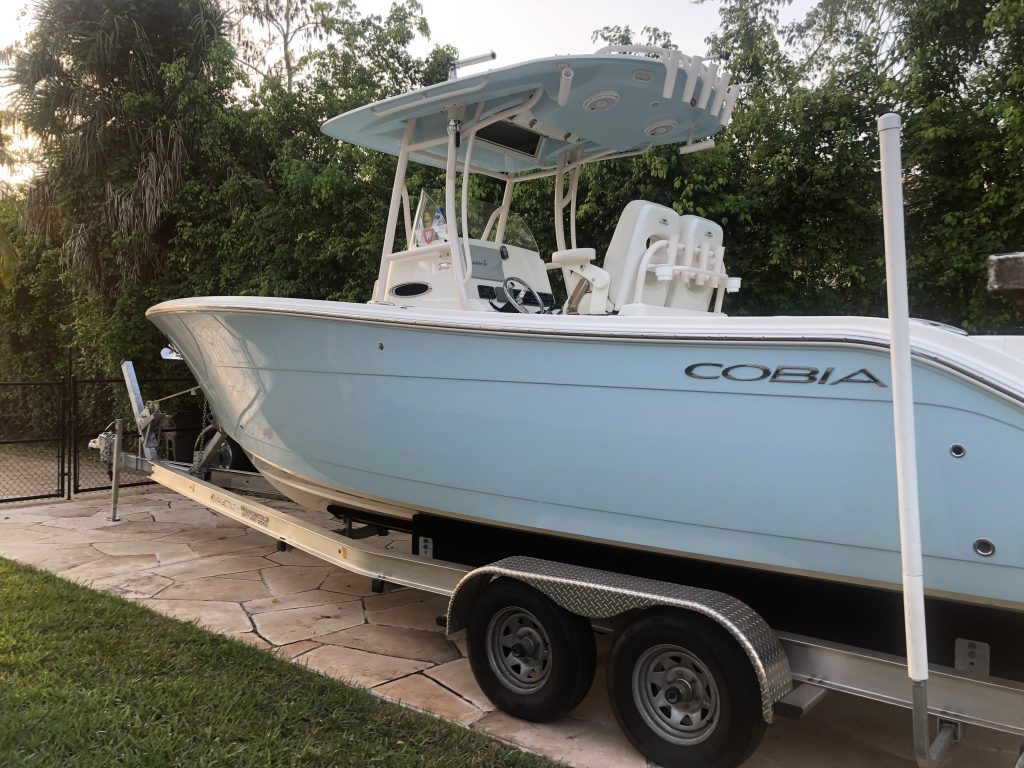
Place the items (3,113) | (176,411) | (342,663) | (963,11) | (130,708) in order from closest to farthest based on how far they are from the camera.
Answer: (130,708) < (342,663) < (963,11) < (176,411) < (3,113)

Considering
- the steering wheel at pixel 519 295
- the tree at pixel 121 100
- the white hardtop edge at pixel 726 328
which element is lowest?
the white hardtop edge at pixel 726 328

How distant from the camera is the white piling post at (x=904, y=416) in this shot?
188cm

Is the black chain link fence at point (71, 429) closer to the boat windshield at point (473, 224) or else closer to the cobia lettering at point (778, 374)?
the boat windshield at point (473, 224)

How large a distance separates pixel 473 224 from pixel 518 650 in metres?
2.37

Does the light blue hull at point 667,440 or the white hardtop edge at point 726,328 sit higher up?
the white hardtop edge at point 726,328

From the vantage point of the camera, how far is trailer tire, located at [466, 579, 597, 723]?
2.98 meters

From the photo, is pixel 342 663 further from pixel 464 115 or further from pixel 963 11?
pixel 963 11

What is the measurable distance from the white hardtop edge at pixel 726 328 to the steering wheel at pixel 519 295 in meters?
0.78

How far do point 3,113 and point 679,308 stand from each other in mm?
10287

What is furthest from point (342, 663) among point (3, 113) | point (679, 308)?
point (3, 113)

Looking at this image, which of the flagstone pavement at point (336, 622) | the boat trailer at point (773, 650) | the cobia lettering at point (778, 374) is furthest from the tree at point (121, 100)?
the cobia lettering at point (778, 374)

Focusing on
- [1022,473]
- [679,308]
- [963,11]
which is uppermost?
[963,11]

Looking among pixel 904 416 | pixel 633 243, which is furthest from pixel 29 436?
pixel 904 416

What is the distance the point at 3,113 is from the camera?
33.1 ft
